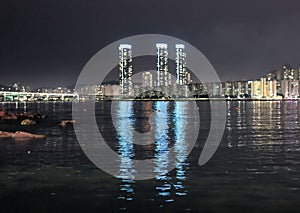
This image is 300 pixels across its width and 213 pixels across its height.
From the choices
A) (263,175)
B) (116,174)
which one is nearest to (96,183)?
(116,174)

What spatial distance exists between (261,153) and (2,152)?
615 inches

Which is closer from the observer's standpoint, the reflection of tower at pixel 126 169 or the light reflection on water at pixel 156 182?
the light reflection on water at pixel 156 182

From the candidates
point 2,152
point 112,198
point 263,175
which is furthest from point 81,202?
point 2,152

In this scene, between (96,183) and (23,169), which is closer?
(96,183)

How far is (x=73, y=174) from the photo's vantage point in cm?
1684

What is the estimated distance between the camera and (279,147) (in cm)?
2494

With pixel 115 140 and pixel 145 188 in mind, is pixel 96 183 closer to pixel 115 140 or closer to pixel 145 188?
pixel 145 188

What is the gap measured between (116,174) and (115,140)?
13187 mm

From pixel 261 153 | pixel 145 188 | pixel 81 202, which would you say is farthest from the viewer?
pixel 261 153

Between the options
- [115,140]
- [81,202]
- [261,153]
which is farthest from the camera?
[115,140]

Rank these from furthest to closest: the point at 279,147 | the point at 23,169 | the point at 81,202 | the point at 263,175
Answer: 1. the point at 279,147
2. the point at 23,169
3. the point at 263,175
4. the point at 81,202

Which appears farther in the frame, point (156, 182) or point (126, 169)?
point (126, 169)

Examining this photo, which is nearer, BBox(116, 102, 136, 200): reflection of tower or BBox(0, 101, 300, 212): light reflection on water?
BBox(0, 101, 300, 212): light reflection on water

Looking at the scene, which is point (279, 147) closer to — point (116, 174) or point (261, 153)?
point (261, 153)
